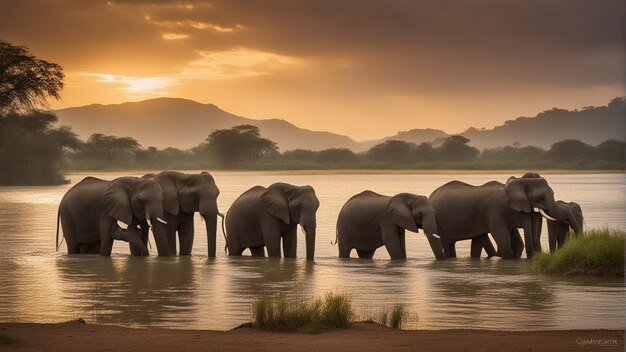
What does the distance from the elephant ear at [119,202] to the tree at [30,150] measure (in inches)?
1915

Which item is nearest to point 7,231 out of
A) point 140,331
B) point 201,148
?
point 140,331

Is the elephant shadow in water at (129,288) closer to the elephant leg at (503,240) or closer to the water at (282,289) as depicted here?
the water at (282,289)

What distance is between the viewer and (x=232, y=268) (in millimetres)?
19375

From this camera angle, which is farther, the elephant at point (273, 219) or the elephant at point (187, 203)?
the elephant at point (187, 203)

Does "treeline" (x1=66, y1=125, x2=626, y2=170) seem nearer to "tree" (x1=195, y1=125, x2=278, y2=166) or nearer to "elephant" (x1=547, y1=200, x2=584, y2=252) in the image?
"tree" (x1=195, y1=125, x2=278, y2=166)

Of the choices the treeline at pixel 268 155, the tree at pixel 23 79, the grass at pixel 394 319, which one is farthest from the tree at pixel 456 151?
the grass at pixel 394 319

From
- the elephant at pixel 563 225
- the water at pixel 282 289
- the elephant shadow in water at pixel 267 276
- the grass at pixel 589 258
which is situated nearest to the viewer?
the water at pixel 282 289

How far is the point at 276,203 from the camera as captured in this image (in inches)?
836

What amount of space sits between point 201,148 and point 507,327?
14254 cm

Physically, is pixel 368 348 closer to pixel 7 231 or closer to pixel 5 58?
pixel 7 231

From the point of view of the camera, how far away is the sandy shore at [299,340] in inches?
412

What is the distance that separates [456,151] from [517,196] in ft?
375

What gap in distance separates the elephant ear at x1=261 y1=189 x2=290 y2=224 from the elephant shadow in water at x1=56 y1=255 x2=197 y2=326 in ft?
5.71

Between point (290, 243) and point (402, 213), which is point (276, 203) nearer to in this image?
point (290, 243)
